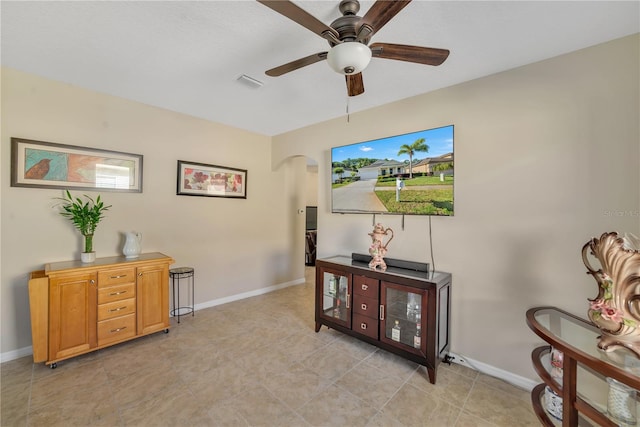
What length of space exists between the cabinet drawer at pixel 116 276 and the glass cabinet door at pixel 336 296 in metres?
1.99

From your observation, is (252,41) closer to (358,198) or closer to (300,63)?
(300,63)

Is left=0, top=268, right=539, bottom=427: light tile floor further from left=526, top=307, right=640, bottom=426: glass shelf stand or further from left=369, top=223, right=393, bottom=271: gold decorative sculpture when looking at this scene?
left=369, top=223, right=393, bottom=271: gold decorative sculpture

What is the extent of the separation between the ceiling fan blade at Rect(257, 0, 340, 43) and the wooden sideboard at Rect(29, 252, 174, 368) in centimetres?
268

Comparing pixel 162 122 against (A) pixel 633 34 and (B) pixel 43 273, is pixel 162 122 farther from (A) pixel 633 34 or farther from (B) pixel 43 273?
(A) pixel 633 34

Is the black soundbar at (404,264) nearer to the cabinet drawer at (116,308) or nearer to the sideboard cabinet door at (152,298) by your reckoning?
the sideboard cabinet door at (152,298)

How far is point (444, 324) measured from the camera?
238 centimetres

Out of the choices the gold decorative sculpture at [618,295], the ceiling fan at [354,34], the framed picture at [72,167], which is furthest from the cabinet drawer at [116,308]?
the gold decorative sculpture at [618,295]

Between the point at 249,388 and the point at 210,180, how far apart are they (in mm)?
2672

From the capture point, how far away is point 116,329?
2.54 metres

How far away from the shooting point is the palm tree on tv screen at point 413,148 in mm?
2611

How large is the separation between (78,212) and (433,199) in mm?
3463

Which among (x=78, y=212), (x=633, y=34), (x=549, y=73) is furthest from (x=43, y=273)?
(x=633, y=34)

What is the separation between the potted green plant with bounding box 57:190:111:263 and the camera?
253cm

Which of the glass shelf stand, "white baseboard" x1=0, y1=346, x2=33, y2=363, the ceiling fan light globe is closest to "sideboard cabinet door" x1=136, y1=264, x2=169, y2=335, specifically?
"white baseboard" x1=0, y1=346, x2=33, y2=363
